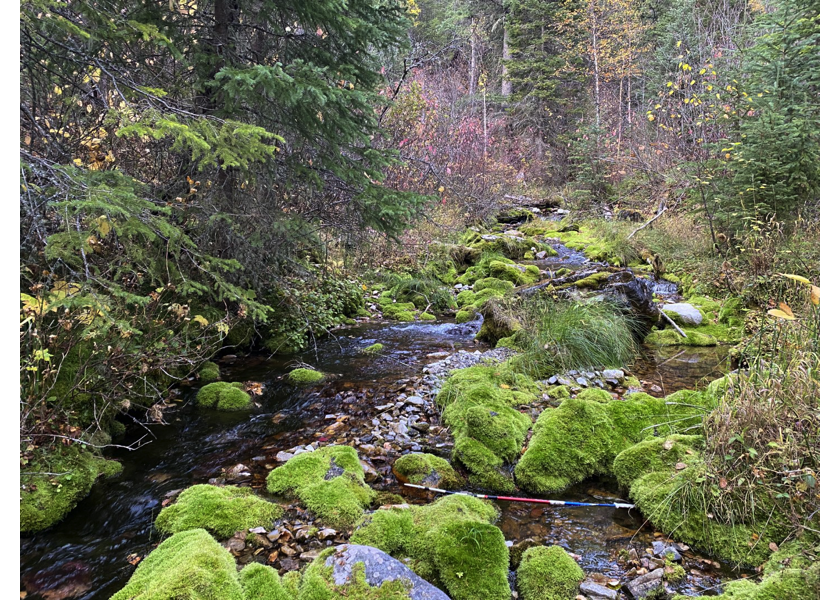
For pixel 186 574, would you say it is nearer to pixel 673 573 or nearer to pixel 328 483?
pixel 328 483

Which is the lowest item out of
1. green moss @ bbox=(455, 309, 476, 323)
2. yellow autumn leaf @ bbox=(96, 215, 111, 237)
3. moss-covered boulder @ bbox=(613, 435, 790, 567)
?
moss-covered boulder @ bbox=(613, 435, 790, 567)

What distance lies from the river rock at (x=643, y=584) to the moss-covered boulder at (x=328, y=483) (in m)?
1.73

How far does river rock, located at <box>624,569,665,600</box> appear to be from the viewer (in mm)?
2613

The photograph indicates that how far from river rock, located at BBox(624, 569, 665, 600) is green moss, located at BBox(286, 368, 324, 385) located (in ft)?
13.5

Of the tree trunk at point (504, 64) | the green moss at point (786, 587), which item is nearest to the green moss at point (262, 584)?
the green moss at point (786, 587)

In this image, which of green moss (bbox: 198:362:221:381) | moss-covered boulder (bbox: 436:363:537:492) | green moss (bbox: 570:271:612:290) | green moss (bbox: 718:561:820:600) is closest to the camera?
green moss (bbox: 718:561:820:600)

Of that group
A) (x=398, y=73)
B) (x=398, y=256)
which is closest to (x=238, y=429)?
(x=398, y=256)

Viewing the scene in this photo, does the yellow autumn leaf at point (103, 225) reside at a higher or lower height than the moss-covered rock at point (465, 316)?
higher

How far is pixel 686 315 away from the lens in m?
7.32

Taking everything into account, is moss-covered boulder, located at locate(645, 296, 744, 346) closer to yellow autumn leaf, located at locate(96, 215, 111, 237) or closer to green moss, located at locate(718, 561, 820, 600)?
green moss, located at locate(718, 561, 820, 600)

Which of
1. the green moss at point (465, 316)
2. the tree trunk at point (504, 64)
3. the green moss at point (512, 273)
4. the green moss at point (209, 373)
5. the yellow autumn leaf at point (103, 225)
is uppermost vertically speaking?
the tree trunk at point (504, 64)

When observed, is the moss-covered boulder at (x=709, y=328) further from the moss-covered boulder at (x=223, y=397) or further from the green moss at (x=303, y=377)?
the moss-covered boulder at (x=223, y=397)

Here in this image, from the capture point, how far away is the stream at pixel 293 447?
9.55 feet

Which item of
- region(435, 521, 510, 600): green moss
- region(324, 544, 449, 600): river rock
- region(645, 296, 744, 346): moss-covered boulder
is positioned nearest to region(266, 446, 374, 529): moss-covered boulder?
region(324, 544, 449, 600): river rock
